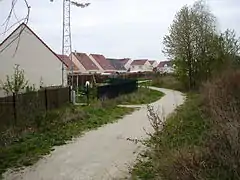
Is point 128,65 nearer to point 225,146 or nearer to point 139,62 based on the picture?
point 139,62

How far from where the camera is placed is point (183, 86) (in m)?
42.6

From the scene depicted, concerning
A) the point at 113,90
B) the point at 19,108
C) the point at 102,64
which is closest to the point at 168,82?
the point at 113,90

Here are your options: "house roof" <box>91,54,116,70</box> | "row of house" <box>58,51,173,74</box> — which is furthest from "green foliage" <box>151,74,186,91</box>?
"house roof" <box>91,54,116,70</box>

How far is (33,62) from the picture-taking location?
3219 centimetres

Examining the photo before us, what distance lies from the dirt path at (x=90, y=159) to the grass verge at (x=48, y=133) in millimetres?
387

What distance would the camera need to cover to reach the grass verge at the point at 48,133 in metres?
9.48

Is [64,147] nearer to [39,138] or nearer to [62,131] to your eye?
[39,138]

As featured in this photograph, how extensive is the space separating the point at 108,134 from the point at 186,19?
2660 centimetres

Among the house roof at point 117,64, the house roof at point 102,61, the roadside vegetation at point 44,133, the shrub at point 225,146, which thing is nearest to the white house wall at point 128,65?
the house roof at point 117,64

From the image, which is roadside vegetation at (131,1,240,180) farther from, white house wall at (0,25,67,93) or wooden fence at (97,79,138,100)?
white house wall at (0,25,67,93)

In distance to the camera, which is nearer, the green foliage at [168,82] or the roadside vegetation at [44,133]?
the roadside vegetation at [44,133]

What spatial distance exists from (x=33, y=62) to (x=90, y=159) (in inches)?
947

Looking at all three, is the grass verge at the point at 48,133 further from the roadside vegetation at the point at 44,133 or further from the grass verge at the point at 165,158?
the grass verge at the point at 165,158

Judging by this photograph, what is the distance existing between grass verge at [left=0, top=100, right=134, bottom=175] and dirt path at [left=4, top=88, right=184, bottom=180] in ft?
1.27
